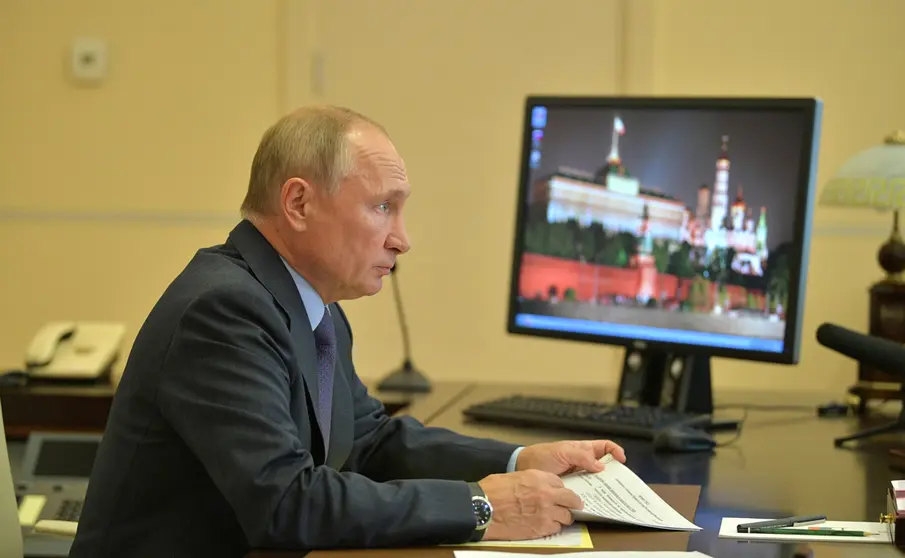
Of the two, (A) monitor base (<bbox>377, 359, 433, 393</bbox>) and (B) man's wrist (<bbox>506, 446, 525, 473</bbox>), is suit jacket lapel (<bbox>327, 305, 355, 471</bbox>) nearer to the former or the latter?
(B) man's wrist (<bbox>506, 446, 525, 473</bbox>)

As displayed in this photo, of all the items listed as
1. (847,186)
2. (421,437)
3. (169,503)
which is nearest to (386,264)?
(421,437)

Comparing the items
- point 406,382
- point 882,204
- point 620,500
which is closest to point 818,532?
point 620,500

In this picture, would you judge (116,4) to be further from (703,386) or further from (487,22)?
(703,386)

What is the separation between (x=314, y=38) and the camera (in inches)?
141

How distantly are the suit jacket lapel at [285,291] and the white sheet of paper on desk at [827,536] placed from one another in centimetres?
48

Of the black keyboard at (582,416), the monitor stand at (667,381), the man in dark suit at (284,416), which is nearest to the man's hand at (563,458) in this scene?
the man in dark suit at (284,416)

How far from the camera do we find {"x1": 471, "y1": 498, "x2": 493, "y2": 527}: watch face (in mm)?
1213

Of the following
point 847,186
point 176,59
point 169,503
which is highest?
point 176,59

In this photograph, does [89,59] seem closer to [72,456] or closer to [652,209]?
[72,456]

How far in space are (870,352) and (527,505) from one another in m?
0.87

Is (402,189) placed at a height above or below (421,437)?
above

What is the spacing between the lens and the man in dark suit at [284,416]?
3.87 ft

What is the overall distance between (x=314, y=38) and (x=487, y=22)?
1.76 feet

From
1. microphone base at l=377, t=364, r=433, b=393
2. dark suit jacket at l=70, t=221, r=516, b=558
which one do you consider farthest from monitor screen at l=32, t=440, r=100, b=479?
dark suit jacket at l=70, t=221, r=516, b=558
